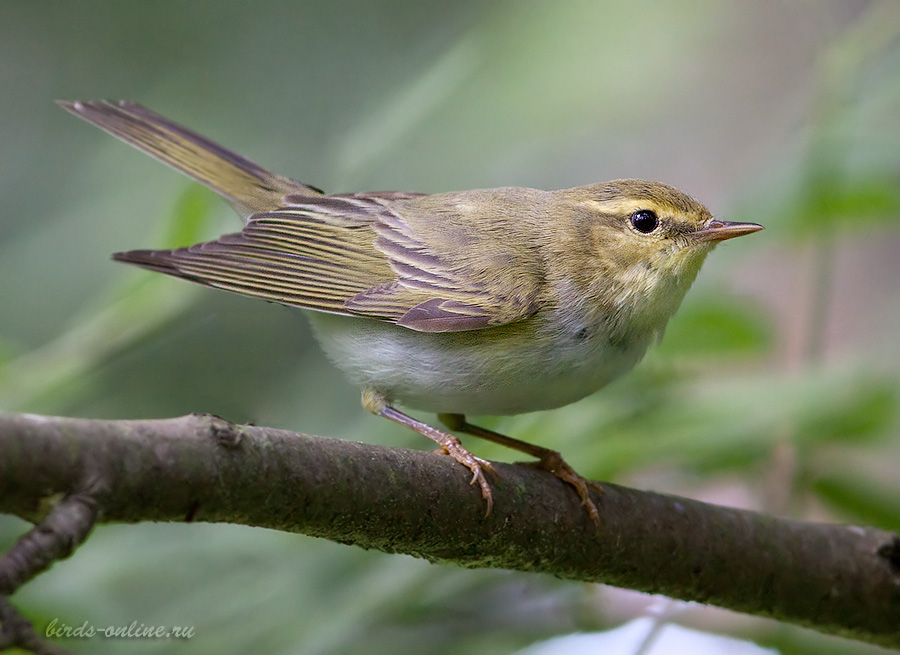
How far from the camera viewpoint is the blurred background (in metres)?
3.33

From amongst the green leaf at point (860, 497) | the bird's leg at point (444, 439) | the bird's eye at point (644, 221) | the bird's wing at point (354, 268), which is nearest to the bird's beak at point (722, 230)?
the bird's eye at point (644, 221)

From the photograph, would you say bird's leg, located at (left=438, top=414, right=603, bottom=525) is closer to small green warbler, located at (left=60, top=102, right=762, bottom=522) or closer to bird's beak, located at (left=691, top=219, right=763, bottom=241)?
small green warbler, located at (left=60, top=102, right=762, bottom=522)

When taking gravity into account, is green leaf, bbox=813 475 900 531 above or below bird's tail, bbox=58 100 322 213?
below

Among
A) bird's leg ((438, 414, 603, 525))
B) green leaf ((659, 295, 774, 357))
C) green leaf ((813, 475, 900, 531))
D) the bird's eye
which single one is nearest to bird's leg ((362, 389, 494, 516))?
bird's leg ((438, 414, 603, 525))

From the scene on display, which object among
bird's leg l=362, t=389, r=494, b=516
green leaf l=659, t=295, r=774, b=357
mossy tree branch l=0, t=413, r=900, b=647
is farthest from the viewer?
green leaf l=659, t=295, r=774, b=357

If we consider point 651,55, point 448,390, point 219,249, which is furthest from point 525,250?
point 651,55

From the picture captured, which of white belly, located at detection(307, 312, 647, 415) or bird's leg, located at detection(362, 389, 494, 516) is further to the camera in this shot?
white belly, located at detection(307, 312, 647, 415)

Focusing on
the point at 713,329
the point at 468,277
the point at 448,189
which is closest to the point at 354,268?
the point at 468,277

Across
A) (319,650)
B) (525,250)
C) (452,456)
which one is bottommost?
(319,650)

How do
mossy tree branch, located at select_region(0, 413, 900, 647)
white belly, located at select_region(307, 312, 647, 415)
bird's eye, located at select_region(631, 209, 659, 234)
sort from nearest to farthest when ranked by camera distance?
mossy tree branch, located at select_region(0, 413, 900, 647), white belly, located at select_region(307, 312, 647, 415), bird's eye, located at select_region(631, 209, 659, 234)

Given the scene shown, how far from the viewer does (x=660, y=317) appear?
12.6ft

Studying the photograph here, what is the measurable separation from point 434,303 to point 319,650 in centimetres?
142

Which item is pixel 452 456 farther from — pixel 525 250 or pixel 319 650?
pixel 525 250

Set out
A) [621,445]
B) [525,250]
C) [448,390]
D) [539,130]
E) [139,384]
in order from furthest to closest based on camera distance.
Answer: [539,130] < [139,384] < [525,250] < [448,390] < [621,445]
